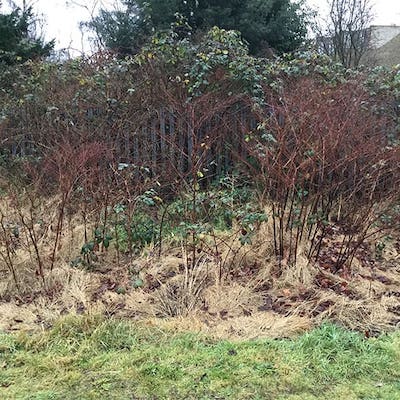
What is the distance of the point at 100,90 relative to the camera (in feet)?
22.0

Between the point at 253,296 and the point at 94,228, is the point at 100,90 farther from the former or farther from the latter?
the point at 253,296

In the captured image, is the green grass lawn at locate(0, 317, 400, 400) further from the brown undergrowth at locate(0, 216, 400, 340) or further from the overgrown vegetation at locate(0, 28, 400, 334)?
the overgrown vegetation at locate(0, 28, 400, 334)

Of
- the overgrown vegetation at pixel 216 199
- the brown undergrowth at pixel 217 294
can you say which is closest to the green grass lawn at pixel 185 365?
the brown undergrowth at pixel 217 294

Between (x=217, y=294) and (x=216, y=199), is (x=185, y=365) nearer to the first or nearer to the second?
(x=217, y=294)

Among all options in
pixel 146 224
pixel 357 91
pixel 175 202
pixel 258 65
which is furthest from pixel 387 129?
pixel 146 224

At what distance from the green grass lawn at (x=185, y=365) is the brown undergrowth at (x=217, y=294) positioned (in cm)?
22

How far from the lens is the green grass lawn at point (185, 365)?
8.67ft

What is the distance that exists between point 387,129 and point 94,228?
407cm

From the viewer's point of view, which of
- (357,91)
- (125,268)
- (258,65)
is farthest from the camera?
(258,65)

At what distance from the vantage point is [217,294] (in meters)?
3.89

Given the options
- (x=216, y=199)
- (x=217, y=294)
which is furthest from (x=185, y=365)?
(x=216, y=199)

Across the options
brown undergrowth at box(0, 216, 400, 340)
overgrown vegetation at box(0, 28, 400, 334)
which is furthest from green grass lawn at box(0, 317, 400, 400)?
overgrown vegetation at box(0, 28, 400, 334)

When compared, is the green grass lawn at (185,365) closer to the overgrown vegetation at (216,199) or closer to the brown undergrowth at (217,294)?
the brown undergrowth at (217,294)

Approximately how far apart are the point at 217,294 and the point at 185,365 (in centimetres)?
105
